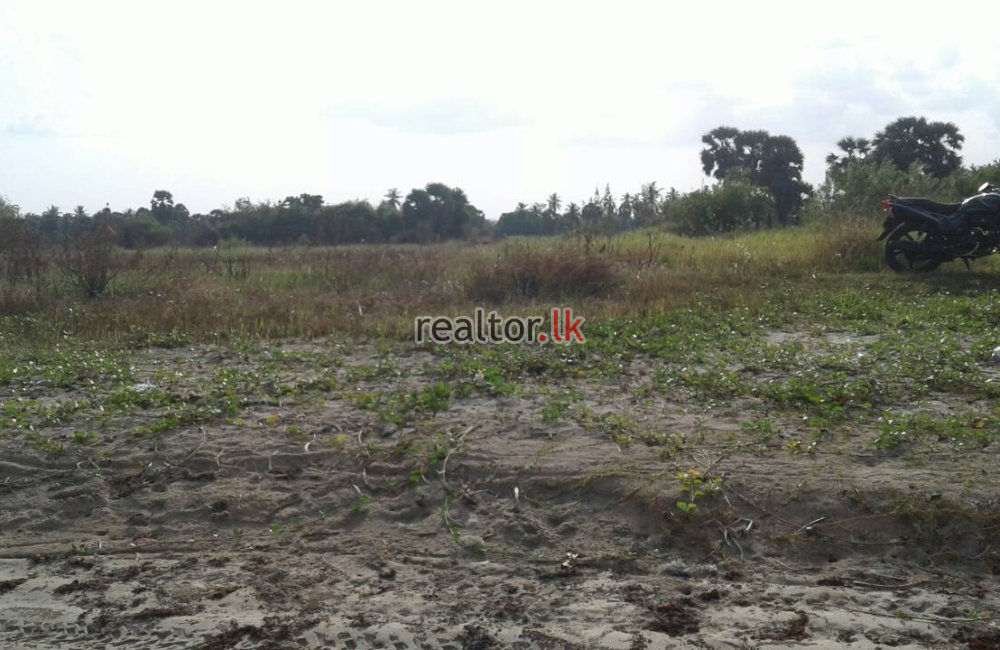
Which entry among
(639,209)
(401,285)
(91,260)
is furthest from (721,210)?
(91,260)

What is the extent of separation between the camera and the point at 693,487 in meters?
4.94

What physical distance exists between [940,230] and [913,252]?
576mm

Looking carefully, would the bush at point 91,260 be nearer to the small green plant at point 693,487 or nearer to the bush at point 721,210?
the small green plant at point 693,487

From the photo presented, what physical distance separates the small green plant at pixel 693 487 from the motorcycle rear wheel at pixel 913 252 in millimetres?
9076

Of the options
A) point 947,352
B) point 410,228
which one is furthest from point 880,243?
point 410,228

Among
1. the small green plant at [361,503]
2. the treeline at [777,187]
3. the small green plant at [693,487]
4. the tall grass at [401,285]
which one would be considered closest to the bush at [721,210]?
the treeline at [777,187]

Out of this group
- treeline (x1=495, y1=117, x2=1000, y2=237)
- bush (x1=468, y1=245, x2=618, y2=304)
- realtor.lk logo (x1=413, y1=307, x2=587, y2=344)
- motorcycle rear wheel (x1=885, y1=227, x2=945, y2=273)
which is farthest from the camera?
treeline (x1=495, y1=117, x2=1000, y2=237)

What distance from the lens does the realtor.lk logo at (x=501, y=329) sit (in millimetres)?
9023

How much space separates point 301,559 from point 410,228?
2872 centimetres

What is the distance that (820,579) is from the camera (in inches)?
169

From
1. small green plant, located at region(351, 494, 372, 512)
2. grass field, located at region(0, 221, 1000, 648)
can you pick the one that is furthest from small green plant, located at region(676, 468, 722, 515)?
small green plant, located at region(351, 494, 372, 512)

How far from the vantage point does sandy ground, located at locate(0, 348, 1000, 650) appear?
13.1 feet

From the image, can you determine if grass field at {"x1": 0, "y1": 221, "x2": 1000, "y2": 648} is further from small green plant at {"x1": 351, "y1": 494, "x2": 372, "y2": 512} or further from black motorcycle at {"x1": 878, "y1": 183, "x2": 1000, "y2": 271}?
black motorcycle at {"x1": 878, "y1": 183, "x2": 1000, "y2": 271}

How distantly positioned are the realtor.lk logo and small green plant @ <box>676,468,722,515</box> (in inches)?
143
